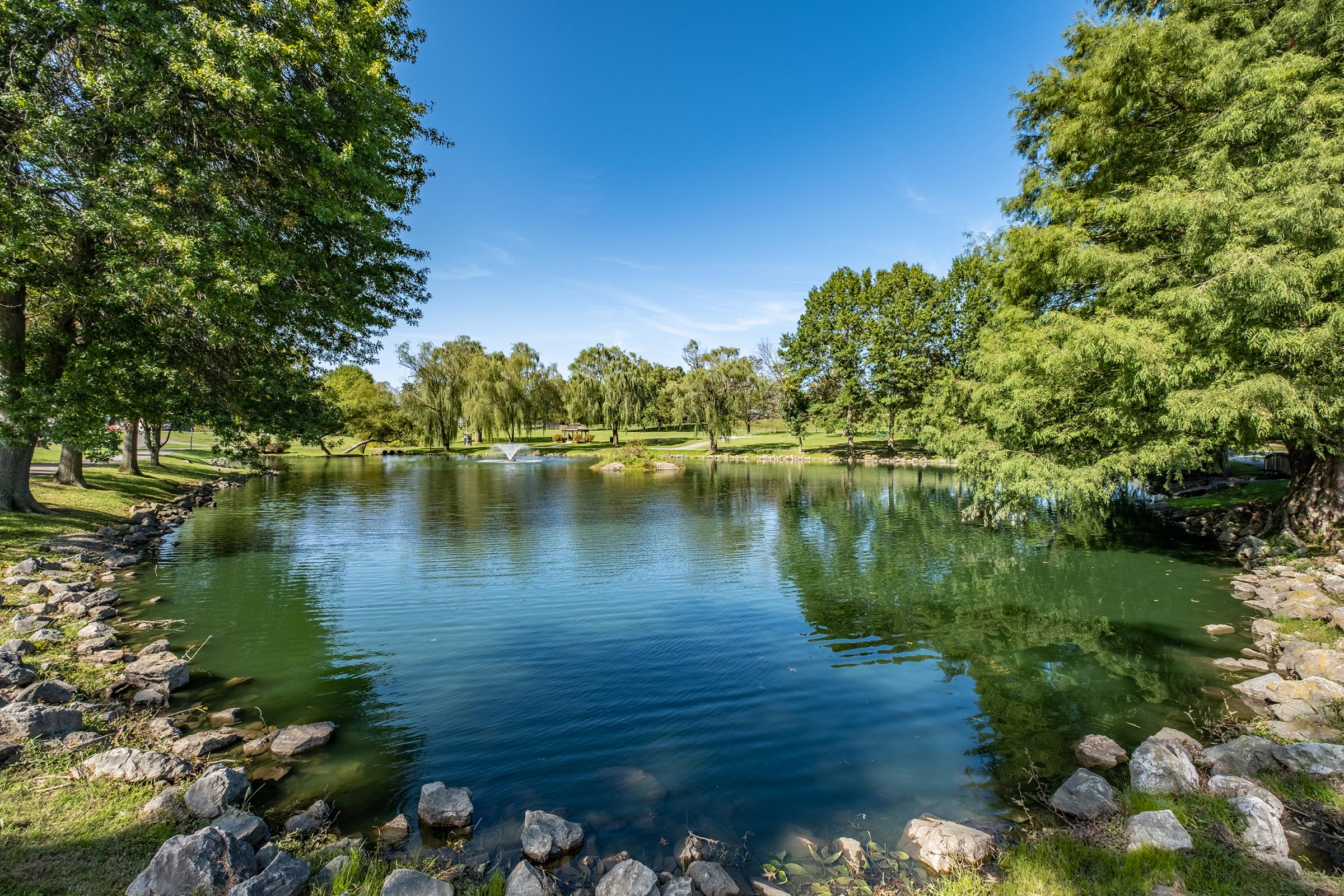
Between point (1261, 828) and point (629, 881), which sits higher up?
point (1261, 828)

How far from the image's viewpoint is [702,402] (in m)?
63.2

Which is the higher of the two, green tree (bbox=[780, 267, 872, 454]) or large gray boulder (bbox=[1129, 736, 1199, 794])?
green tree (bbox=[780, 267, 872, 454])

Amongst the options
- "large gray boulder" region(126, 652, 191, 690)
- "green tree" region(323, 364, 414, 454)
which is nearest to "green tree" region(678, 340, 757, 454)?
"green tree" region(323, 364, 414, 454)

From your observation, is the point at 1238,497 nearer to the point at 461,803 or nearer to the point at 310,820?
the point at 461,803

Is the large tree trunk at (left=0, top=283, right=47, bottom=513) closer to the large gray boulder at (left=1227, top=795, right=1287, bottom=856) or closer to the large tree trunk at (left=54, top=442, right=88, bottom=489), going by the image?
the large tree trunk at (left=54, top=442, right=88, bottom=489)

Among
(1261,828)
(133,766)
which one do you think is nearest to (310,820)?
(133,766)

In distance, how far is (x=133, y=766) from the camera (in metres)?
5.21

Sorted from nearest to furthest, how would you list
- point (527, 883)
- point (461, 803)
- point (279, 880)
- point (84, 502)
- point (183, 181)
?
1. point (279, 880)
2. point (527, 883)
3. point (461, 803)
4. point (183, 181)
5. point (84, 502)

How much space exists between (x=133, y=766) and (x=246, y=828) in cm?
A: 175

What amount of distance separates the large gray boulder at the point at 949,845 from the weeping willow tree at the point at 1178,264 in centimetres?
1188

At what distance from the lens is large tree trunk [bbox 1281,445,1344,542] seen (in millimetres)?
14383

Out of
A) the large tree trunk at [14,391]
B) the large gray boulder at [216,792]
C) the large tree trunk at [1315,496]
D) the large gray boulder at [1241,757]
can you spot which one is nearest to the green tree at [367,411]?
the large tree trunk at [14,391]

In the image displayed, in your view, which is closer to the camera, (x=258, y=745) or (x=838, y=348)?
(x=258, y=745)

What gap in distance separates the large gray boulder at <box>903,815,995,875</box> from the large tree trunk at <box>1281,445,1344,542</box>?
1563cm
